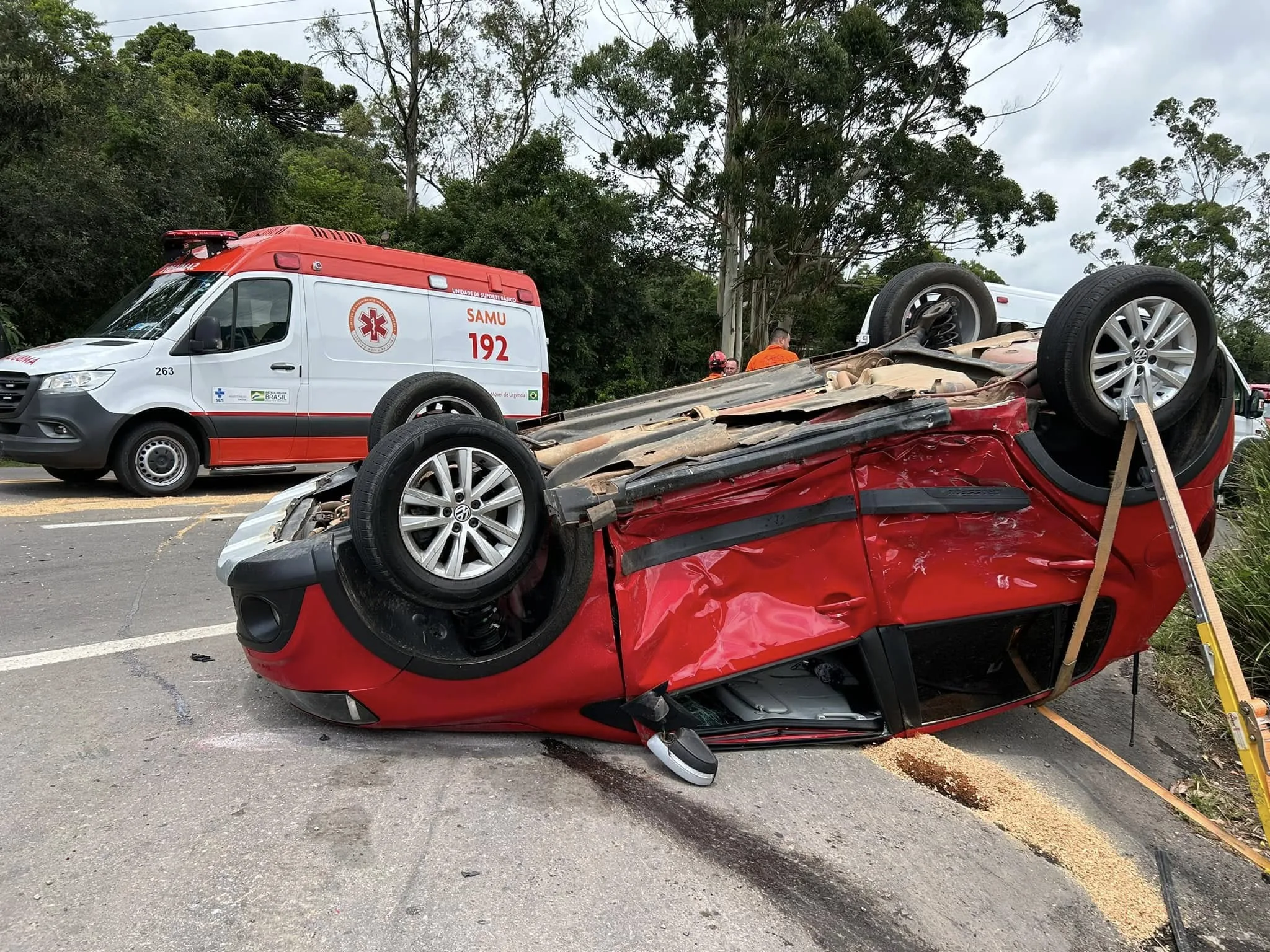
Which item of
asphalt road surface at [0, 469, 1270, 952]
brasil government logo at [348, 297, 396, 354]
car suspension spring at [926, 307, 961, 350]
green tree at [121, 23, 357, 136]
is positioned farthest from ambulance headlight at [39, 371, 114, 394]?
green tree at [121, 23, 357, 136]

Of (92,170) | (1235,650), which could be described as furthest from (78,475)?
(1235,650)

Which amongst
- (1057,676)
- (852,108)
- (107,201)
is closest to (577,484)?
(1057,676)

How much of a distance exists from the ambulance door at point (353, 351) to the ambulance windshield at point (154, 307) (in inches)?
39.2

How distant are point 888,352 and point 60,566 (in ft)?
16.1

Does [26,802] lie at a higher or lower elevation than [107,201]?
lower

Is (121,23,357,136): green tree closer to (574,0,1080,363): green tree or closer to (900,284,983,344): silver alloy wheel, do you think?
(574,0,1080,363): green tree

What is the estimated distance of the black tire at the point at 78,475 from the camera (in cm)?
816

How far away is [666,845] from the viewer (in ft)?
7.91

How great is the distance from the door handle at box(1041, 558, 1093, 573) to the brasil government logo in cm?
717

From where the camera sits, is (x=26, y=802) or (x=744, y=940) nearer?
(x=744, y=940)

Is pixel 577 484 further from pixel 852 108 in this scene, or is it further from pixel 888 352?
pixel 852 108

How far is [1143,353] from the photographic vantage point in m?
3.10

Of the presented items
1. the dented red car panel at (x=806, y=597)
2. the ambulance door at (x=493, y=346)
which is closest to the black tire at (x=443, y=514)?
the dented red car panel at (x=806, y=597)

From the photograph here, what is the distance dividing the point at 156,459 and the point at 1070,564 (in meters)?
7.46
